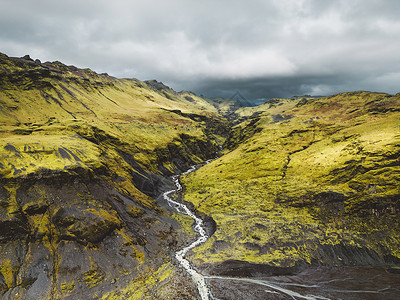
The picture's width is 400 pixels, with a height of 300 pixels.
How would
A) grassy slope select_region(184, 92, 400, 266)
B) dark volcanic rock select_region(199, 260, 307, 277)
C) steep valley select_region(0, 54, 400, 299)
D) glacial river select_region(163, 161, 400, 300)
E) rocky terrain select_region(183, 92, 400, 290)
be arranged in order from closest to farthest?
steep valley select_region(0, 54, 400, 299) → glacial river select_region(163, 161, 400, 300) → dark volcanic rock select_region(199, 260, 307, 277) → rocky terrain select_region(183, 92, 400, 290) → grassy slope select_region(184, 92, 400, 266)

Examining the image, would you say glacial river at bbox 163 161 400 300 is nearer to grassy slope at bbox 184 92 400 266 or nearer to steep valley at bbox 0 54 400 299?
steep valley at bbox 0 54 400 299

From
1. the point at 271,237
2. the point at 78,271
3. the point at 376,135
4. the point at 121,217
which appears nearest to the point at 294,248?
the point at 271,237

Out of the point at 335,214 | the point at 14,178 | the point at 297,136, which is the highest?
the point at 297,136

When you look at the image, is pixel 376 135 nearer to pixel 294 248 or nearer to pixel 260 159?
pixel 260 159

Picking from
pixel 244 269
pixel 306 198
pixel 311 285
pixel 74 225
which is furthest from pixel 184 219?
pixel 306 198

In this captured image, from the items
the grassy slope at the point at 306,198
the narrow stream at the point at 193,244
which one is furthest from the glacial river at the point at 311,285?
the grassy slope at the point at 306,198

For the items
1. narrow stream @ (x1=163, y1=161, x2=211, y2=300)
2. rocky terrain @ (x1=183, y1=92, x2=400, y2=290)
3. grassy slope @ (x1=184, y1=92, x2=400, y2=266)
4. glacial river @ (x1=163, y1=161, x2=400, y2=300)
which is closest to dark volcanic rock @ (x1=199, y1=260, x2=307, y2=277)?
rocky terrain @ (x1=183, y1=92, x2=400, y2=290)

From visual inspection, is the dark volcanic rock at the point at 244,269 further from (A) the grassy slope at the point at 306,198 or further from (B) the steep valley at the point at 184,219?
(A) the grassy slope at the point at 306,198

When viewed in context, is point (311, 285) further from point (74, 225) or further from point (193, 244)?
point (74, 225)

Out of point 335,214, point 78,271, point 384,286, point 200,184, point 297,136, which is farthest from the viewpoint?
point 297,136
